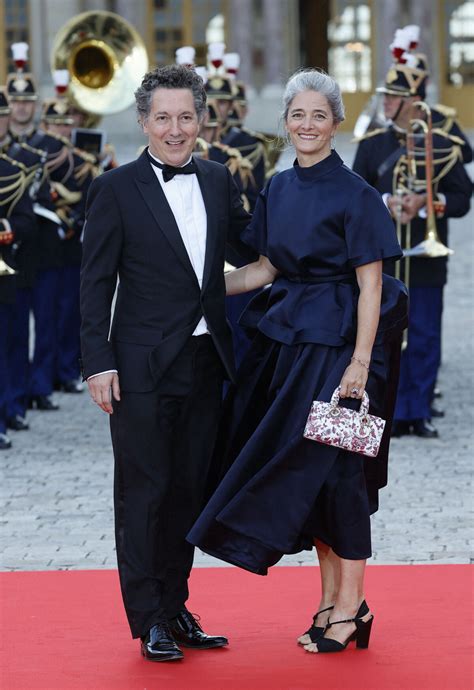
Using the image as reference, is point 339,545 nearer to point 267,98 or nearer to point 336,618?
point 336,618

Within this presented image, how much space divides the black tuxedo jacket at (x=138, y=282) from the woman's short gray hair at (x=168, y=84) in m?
0.18

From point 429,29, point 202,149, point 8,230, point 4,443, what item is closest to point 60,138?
point 202,149

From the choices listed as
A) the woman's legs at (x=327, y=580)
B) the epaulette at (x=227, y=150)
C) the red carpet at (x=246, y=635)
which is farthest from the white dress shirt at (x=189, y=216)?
the epaulette at (x=227, y=150)

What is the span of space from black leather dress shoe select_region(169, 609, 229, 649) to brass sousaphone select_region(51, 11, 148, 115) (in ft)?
31.1

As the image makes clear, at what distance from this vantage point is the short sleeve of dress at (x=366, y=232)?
5129mm

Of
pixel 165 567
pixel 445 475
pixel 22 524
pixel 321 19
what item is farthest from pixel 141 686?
pixel 321 19

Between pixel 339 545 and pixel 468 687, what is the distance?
2.02 ft

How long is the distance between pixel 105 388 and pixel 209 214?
2.15 ft

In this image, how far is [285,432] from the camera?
17.0ft

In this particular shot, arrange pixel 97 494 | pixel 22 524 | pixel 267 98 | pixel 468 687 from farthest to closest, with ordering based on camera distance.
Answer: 1. pixel 267 98
2. pixel 97 494
3. pixel 22 524
4. pixel 468 687

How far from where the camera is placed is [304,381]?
17.0 feet

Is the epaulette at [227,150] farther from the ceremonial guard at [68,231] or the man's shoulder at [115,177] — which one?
the man's shoulder at [115,177]

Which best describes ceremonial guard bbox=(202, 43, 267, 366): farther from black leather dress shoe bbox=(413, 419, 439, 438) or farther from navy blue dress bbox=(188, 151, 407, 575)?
navy blue dress bbox=(188, 151, 407, 575)

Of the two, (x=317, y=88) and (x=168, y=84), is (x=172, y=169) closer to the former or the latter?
(x=168, y=84)
